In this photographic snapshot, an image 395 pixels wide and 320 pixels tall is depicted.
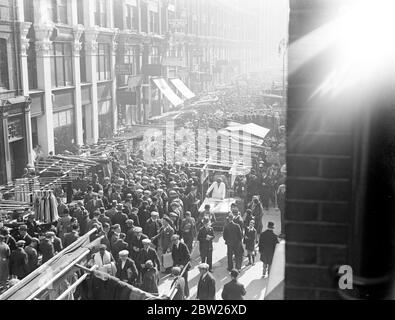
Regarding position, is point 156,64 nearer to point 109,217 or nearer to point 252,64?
point 109,217

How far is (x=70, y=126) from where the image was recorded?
25.5m

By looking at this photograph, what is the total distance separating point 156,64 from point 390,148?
36.4m

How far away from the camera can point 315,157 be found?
2.26m

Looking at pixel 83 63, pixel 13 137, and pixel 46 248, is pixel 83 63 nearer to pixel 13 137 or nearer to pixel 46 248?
pixel 13 137

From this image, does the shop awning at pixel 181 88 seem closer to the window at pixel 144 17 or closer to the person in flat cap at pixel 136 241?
the window at pixel 144 17

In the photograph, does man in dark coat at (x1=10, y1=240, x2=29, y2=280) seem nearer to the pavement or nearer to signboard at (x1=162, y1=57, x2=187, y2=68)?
the pavement

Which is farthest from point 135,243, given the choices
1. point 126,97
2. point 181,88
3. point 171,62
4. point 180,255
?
point 181,88

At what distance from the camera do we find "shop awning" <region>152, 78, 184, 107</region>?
120 feet

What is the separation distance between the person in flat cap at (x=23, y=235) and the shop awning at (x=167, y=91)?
1034 inches

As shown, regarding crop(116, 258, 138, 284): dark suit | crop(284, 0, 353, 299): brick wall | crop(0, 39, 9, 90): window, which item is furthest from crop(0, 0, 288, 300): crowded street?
crop(284, 0, 353, 299): brick wall

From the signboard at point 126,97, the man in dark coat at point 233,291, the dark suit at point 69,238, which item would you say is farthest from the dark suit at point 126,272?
the signboard at point 126,97

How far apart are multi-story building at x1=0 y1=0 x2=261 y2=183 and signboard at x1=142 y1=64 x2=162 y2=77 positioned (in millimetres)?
A: 71

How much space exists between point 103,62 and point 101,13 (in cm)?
289

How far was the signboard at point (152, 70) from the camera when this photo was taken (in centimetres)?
3650
